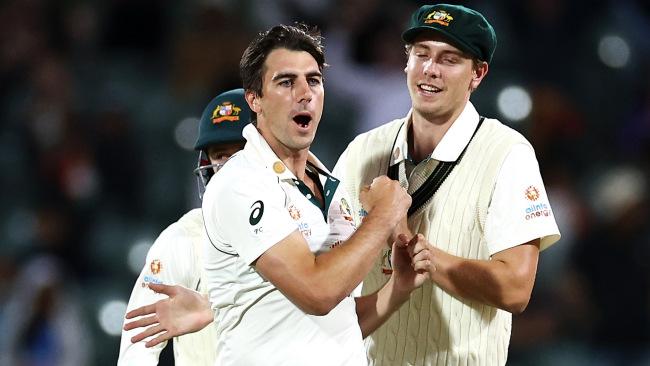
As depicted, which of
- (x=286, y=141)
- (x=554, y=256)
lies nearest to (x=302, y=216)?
(x=286, y=141)

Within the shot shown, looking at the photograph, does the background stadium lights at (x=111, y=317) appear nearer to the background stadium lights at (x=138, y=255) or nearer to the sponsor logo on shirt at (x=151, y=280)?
the background stadium lights at (x=138, y=255)

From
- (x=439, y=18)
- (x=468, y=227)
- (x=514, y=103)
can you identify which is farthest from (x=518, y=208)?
(x=514, y=103)

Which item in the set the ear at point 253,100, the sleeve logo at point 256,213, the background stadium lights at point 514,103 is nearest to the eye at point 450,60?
the ear at point 253,100

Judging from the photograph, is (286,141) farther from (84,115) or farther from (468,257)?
(84,115)

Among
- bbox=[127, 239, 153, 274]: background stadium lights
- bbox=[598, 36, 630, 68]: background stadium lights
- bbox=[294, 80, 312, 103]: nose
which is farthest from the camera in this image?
bbox=[598, 36, 630, 68]: background stadium lights

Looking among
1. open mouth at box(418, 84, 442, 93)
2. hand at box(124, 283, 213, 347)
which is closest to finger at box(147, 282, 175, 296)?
hand at box(124, 283, 213, 347)

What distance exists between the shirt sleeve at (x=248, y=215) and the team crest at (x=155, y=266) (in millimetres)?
830

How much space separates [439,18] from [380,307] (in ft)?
3.08

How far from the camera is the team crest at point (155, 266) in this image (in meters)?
3.64

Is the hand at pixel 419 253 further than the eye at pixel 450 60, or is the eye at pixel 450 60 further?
the eye at pixel 450 60

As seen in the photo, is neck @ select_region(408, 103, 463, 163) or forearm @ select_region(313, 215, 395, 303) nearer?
forearm @ select_region(313, 215, 395, 303)

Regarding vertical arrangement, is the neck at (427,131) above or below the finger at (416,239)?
above

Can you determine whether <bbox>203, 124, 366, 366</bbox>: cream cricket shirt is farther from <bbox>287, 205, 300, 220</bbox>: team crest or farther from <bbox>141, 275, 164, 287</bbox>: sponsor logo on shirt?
<bbox>141, 275, 164, 287</bbox>: sponsor logo on shirt

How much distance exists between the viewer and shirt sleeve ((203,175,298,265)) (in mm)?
2729
